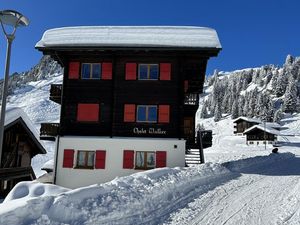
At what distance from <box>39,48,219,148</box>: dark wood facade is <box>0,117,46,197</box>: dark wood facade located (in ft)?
9.39

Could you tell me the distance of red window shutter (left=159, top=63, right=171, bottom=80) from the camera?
906 inches

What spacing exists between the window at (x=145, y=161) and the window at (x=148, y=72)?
17.8 feet

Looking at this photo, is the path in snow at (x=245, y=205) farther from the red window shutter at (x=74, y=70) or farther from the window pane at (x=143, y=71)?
the red window shutter at (x=74, y=70)

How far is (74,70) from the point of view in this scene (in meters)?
23.6

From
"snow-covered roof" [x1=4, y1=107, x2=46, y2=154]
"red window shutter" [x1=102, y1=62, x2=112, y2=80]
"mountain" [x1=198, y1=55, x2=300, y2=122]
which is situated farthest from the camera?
"mountain" [x1=198, y1=55, x2=300, y2=122]

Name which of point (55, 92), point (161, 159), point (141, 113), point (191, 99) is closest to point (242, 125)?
point (191, 99)

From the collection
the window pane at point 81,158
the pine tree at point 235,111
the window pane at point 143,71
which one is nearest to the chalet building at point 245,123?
the pine tree at point 235,111

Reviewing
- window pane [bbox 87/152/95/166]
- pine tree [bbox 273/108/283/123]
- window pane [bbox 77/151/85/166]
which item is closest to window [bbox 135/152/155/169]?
window pane [bbox 87/152/95/166]

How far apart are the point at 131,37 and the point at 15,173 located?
39.1 feet

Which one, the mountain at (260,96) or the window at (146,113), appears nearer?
the window at (146,113)

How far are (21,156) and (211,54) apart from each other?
557 inches

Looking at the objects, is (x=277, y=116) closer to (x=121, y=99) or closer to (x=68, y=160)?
(x=121, y=99)

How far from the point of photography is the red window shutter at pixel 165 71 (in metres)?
23.0

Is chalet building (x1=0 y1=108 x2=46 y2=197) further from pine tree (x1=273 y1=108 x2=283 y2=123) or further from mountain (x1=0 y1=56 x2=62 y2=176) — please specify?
pine tree (x1=273 y1=108 x2=283 y2=123)
